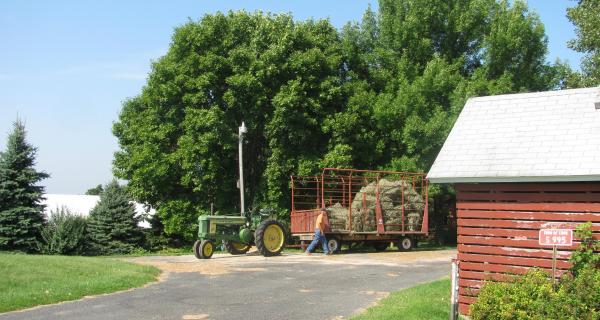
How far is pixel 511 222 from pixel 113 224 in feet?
63.7

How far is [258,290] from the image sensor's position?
13172 millimetres

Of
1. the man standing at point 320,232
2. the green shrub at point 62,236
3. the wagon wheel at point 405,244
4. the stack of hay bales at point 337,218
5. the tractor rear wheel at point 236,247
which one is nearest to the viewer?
the man standing at point 320,232

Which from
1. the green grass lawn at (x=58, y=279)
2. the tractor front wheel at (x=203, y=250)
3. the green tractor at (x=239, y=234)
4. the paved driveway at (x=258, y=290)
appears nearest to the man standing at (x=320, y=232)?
the green tractor at (x=239, y=234)

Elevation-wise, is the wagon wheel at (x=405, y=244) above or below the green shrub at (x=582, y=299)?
below

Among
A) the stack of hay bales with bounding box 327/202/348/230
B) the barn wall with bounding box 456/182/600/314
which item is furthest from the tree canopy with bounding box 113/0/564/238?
the barn wall with bounding box 456/182/600/314

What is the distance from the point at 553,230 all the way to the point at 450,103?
18932 mm

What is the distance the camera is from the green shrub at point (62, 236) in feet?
81.6

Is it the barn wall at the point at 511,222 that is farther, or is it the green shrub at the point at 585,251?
the barn wall at the point at 511,222

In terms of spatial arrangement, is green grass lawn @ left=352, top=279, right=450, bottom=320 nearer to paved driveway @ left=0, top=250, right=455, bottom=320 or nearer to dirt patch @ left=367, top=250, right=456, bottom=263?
paved driveway @ left=0, top=250, right=455, bottom=320

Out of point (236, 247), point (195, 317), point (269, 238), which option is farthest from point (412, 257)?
point (195, 317)

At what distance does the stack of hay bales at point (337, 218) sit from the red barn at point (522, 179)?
34.6ft

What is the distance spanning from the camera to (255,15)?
31.1m

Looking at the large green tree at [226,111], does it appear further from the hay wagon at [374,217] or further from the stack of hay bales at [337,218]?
the stack of hay bales at [337,218]

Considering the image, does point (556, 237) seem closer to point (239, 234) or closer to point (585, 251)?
point (585, 251)
